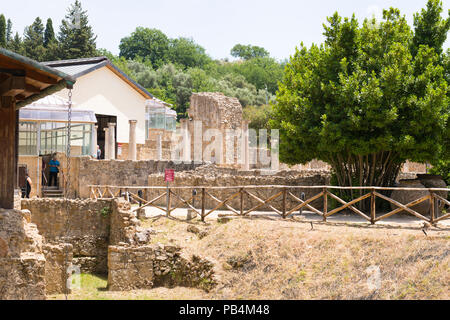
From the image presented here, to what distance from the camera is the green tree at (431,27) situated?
19.1 m

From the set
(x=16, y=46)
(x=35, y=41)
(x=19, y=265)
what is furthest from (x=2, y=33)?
(x=19, y=265)

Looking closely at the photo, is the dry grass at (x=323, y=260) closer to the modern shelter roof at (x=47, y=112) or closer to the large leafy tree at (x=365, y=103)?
the large leafy tree at (x=365, y=103)

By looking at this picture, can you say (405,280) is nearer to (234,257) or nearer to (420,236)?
(420,236)

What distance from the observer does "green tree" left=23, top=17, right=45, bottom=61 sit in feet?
210

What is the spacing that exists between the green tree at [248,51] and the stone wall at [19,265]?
121 metres

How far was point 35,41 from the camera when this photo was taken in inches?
2692

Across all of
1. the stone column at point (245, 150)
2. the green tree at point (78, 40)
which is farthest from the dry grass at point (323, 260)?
the green tree at point (78, 40)

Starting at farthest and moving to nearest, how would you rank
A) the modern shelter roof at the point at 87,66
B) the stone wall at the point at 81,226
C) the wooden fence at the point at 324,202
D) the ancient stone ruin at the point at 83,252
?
the modern shelter roof at the point at 87,66
the stone wall at the point at 81,226
the wooden fence at the point at 324,202
the ancient stone ruin at the point at 83,252

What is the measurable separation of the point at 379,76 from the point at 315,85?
211 cm

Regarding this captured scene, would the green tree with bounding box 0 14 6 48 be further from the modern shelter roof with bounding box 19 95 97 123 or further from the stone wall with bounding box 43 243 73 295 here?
the stone wall with bounding box 43 243 73 295

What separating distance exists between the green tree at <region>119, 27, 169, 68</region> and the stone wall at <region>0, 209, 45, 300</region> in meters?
87.2

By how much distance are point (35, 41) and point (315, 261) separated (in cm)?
6278

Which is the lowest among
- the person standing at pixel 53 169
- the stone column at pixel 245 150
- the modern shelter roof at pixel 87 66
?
the person standing at pixel 53 169
